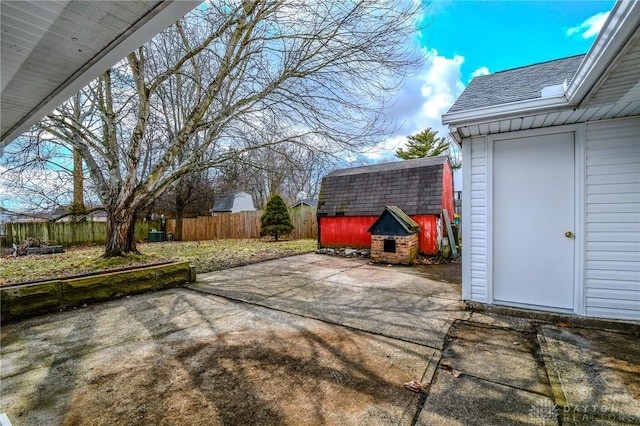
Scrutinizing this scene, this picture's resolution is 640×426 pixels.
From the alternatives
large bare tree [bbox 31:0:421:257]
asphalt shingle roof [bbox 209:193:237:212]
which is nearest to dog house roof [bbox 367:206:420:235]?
large bare tree [bbox 31:0:421:257]

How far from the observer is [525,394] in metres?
2.10

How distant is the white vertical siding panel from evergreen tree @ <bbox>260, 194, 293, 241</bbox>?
11.3 meters

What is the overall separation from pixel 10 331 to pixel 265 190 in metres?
22.9

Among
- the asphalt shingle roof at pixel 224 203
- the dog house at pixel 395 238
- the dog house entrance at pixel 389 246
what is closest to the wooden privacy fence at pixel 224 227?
the asphalt shingle roof at pixel 224 203

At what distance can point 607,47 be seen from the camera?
1.99 m

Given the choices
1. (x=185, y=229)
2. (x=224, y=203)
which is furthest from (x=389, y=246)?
(x=224, y=203)

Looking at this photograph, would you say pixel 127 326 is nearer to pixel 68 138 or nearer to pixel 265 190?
pixel 68 138

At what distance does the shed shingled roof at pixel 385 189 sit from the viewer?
29.0ft

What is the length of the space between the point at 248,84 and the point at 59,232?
1244cm

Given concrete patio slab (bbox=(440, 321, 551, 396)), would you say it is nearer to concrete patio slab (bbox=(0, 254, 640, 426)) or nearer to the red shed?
concrete patio slab (bbox=(0, 254, 640, 426))

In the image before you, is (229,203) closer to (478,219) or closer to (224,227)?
(224,227)

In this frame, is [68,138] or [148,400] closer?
[148,400]

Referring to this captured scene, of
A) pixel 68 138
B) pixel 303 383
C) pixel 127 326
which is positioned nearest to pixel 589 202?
pixel 303 383

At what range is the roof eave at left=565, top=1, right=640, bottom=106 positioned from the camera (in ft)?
5.51
